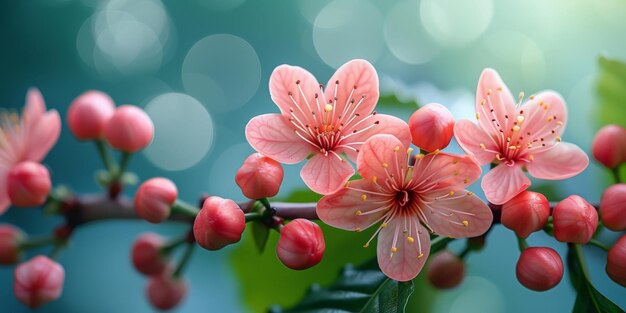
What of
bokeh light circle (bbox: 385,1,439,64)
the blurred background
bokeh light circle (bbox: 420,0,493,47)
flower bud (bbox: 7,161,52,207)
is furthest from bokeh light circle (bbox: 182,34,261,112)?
flower bud (bbox: 7,161,52,207)

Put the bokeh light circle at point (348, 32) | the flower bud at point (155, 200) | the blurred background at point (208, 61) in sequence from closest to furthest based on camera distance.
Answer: the flower bud at point (155, 200) → the blurred background at point (208, 61) → the bokeh light circle at point (348, 32)

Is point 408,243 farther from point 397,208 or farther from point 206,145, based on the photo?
point 206,145

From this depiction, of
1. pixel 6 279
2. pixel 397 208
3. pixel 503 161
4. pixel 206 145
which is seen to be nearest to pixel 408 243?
pixel 397 208

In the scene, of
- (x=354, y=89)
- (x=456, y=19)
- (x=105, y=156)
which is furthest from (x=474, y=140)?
(x=456, y=19)

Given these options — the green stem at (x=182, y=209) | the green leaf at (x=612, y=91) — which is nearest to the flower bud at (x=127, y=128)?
the green stem at (x=182, y=209)

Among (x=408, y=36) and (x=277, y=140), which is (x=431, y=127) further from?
(x=408, y=36)

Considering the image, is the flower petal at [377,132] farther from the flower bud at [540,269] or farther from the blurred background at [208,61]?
the blurred background at [208,61]
